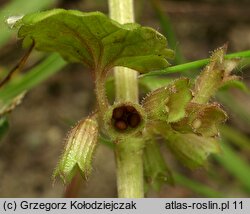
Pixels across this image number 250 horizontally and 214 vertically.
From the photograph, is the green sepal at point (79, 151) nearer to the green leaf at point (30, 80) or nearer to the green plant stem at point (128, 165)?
the green plant stem at point (128, 165)

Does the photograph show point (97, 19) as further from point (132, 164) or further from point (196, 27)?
point (196, 27)

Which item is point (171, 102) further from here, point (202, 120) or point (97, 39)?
point (97, 39)

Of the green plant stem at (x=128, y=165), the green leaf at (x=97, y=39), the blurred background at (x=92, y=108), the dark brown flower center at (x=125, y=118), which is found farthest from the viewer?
the blurred background at (x=92, y=108)

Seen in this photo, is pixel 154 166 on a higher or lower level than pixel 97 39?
lower

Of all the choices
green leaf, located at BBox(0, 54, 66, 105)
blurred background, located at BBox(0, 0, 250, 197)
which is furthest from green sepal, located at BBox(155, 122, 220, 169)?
blurred background, located at BBox(0, 0, 250, 197)

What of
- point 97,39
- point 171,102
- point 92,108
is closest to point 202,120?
point 171,102

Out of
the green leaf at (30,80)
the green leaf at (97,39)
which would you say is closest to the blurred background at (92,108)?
the green leaf at (30,80)

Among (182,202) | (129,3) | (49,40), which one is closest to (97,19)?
(49,40)
